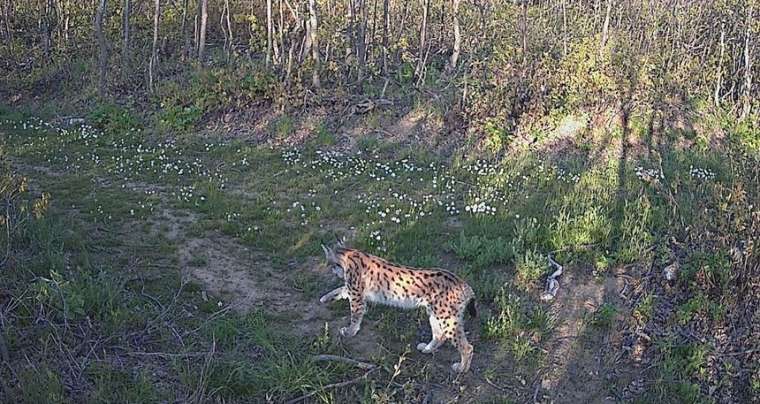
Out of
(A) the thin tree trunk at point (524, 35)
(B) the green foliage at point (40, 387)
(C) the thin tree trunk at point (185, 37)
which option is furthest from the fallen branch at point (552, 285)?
(C) the thin tree trunk at point (185, 37)

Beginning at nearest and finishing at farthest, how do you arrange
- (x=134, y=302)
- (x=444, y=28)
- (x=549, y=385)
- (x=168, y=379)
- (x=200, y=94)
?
1. (x=168, y=379)
2. (x=549, y=385)
3. (x=134, y=302)
4. (x=200, y=94)
5. (x=444, y=28)

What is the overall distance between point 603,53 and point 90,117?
11.6m

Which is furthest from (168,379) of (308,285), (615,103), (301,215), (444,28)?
(444,28)

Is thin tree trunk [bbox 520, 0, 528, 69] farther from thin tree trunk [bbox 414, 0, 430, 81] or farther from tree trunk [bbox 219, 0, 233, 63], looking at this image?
tree trunk [bbox 219, 0, 233, 63]

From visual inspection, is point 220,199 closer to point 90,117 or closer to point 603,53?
point 90,117

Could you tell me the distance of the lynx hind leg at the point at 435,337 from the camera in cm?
632

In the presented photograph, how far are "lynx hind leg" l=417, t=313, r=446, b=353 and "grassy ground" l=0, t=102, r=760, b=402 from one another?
0.11 m

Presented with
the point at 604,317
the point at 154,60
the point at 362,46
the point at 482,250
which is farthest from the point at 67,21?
the point at 604,317

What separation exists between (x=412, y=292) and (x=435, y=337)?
465 mm

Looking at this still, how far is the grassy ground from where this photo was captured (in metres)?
5.86

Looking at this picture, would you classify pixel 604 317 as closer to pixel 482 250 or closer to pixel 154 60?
pixel 482 250

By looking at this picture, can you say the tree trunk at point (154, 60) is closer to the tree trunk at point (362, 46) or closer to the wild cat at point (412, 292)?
the tree trunk at point (362, 46)

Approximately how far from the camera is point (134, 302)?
22.1ft

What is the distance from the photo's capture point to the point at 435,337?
636 centimetres
